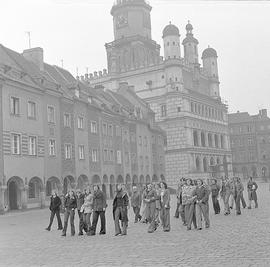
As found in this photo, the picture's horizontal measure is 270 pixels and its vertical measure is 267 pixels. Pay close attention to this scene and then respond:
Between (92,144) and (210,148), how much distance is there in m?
47.6

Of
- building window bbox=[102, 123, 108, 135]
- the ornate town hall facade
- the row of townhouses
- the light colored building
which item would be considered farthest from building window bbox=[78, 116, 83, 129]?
the light colored building

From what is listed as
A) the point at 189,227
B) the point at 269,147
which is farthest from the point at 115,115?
the point at 269,147

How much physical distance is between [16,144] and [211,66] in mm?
68760

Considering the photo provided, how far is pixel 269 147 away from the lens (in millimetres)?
126562

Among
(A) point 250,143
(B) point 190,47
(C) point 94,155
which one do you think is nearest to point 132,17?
(B) point 190,47

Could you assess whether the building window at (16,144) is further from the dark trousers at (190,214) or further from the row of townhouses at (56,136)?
the dark trousers at (190,214)

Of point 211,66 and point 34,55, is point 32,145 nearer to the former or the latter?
point 34,55

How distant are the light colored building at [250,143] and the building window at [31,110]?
297ft

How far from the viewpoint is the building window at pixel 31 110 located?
39.2 m

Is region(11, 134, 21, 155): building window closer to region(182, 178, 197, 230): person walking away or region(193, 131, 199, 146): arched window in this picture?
region(182, 178, 197, 230): person walking away

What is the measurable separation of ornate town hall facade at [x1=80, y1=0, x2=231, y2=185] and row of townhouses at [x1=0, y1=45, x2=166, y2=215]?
22.7 metres

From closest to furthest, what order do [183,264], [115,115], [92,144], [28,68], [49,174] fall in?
[183,264] < [49,174] < [28,68] < [92,144] < [115,115]

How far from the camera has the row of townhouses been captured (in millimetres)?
37094

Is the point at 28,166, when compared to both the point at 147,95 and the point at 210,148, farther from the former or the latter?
the point at 210,148
